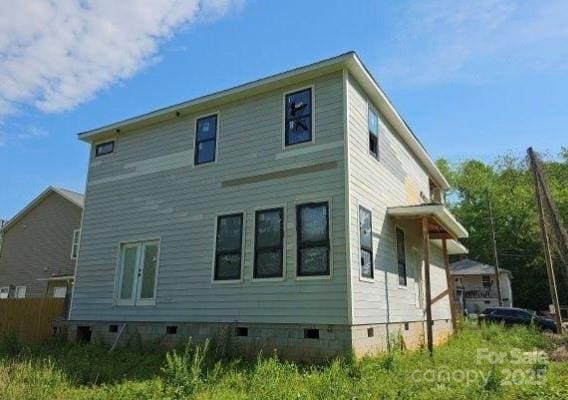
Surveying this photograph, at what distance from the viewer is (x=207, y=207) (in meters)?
12.1

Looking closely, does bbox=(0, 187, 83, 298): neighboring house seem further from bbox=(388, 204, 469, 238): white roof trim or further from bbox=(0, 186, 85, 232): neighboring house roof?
bbox=(388, 204, 469, 238): white roof trim

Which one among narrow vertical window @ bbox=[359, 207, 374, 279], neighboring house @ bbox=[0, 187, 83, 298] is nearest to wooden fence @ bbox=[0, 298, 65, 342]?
neighboring house @ bbox=[0, 187, 83, 298]

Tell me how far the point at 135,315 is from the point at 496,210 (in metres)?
44.9

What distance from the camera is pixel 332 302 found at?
9500mm

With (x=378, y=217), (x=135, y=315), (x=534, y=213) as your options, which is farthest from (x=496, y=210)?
(x=135, y=315)

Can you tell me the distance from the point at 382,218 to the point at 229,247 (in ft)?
13.5

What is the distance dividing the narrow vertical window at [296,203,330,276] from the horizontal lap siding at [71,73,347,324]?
0.59ft

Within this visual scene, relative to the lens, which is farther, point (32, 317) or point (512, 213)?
point (512, 213)

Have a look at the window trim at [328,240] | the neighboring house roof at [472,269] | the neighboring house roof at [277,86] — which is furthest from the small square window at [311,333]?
the neighboring house roof at [472,269]

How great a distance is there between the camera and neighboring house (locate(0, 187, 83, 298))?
79.8ft

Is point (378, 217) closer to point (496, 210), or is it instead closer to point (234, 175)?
point (234, 175)

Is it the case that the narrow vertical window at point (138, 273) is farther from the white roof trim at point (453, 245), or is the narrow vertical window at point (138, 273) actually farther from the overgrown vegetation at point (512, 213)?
the overgrown vegetation at point (512, 213)

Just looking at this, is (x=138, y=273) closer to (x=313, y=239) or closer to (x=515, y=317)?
(x=313, y=239)

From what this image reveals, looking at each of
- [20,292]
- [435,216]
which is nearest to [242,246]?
[435,216]
